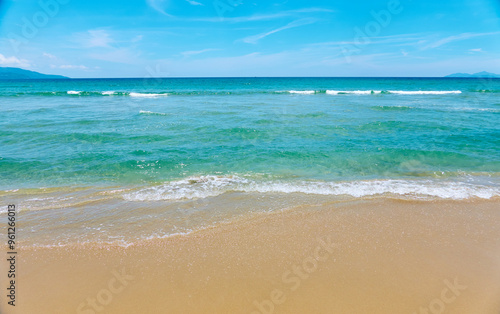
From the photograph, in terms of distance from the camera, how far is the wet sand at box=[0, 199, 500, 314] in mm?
3961

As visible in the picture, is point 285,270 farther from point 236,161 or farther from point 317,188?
point 236,161

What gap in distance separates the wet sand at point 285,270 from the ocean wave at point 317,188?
1.60 metres

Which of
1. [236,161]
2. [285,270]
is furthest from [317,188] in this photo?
[285,270]

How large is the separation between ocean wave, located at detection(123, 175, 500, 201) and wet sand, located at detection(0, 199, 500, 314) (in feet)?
5.26

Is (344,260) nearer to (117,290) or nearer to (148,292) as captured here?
(148,292)

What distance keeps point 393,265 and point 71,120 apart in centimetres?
2319

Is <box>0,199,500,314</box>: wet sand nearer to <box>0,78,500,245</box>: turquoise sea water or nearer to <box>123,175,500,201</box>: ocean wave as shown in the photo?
<box>123,175,500,201</box>: ocean wave

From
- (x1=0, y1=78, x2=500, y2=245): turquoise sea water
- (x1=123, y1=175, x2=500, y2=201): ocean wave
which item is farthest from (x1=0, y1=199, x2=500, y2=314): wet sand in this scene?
(x1=0, y1=78, x2=500, y2=245): turquoise sea water

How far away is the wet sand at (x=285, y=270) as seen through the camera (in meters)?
3.96

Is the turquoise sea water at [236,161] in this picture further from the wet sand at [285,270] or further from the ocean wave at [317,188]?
the wet sand at [285,270]

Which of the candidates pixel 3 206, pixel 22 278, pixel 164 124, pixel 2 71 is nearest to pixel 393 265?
pixel 22 278

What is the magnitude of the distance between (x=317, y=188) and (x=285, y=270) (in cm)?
414

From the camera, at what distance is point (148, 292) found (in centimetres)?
416

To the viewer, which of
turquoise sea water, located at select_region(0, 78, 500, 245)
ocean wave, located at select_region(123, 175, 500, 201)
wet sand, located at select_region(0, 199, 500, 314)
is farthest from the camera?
turquoise sea water, located at select_region(0, 78, 500, 245)
